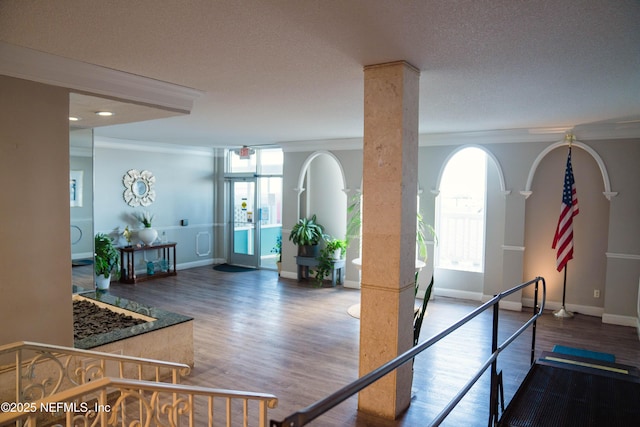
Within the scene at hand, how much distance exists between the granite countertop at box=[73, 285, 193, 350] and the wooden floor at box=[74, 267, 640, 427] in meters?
0.23

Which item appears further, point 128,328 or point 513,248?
point 513,248

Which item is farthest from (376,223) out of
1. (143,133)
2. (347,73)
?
(143,133)

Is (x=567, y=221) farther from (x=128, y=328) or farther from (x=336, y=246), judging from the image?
(x=128, y=328)

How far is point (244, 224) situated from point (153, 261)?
2143 mm

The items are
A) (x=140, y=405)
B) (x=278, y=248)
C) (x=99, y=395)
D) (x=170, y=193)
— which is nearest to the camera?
(x=99, y=395)

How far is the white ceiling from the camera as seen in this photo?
2.21m

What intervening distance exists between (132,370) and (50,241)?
1501 millimetres

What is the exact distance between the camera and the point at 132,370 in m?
4.05

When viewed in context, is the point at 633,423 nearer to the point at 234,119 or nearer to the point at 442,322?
the point at 442,322

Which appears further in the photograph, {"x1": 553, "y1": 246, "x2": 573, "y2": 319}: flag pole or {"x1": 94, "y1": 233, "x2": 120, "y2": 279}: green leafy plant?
{"x1": 94, "y1": 233, "x2": 120, "y2": 279}: green leafy plant

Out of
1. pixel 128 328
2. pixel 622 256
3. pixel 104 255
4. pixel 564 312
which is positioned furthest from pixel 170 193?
pixel 622 256

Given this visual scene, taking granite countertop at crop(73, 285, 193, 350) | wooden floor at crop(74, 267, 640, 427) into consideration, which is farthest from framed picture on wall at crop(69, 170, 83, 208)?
granite countertop at crop(73, 285, 193, 350)

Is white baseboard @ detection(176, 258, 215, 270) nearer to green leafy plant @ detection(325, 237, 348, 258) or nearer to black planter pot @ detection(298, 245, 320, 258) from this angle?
black planter pot @ detection(298, 245, 320, 258)

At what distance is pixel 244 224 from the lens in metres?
9.99
